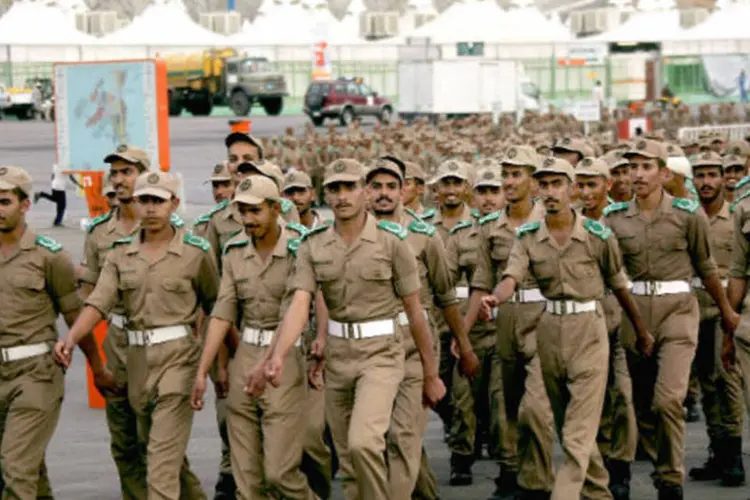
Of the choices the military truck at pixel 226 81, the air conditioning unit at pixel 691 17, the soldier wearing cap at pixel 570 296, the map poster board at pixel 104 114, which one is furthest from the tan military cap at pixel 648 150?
the air conditioning unit at pixel 691 17

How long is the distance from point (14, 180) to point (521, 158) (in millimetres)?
3105

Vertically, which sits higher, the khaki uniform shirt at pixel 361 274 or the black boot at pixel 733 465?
the khaki uniform shirt at pixel 361 274

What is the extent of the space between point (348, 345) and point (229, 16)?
83083 millimetres

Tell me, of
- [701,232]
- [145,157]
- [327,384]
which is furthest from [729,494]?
[145,157]

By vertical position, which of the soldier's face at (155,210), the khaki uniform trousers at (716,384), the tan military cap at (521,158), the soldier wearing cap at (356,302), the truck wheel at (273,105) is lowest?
the truck wheel at (273,105)

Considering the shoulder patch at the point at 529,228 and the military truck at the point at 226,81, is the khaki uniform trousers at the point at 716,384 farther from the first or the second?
the military truck at the point at 226,81

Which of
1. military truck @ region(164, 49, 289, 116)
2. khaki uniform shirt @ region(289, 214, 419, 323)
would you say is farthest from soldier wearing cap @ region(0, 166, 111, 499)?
military truck @ region(164, 49, 289, 116)

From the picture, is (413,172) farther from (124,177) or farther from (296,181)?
(124,177)

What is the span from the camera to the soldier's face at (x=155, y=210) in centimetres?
1020

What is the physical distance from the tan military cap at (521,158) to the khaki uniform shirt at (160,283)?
2190 millimetres

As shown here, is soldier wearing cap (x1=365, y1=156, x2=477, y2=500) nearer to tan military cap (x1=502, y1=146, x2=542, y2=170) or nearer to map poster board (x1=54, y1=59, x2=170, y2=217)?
tan military cap (x1=502, y1=146, x2=542, y2=170)

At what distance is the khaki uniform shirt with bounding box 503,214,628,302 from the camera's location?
1056 centimetres

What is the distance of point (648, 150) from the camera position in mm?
11570

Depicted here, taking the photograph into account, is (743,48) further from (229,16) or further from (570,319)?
(570,319)
